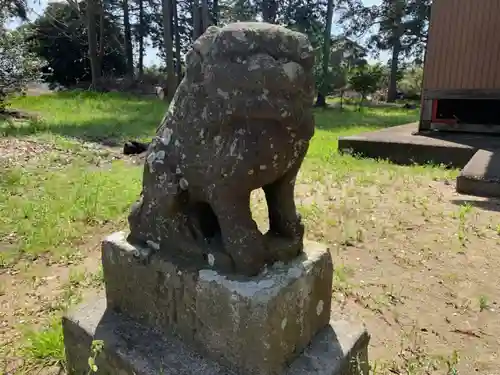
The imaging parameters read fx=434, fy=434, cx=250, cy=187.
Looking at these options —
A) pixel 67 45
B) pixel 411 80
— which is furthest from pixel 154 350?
pixel 411 80

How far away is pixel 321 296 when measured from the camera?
1.80m

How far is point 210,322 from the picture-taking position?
1614mm

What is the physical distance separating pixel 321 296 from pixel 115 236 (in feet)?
3.11

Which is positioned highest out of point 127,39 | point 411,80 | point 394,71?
point 127,39

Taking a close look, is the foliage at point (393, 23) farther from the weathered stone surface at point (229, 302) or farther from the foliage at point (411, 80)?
the weathered stone surface at point (229, 302)

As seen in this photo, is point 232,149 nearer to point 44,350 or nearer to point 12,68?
point 44,350

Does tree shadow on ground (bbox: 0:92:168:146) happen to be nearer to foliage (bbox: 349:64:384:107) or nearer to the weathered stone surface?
the weathered stone surface

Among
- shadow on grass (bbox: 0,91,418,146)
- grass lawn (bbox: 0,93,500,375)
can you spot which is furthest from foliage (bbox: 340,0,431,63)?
grass lawn (bbox: 0,93,500,375)

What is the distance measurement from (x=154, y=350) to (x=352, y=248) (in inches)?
76.9

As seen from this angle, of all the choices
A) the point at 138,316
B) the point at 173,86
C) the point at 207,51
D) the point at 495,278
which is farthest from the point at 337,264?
the point at 173,86

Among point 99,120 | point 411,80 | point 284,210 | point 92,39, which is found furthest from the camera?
point 411,80

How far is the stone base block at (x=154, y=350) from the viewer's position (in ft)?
5.36

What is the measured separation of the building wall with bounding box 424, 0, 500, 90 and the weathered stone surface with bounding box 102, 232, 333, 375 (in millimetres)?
6925

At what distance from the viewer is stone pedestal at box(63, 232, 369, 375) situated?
1526mm
